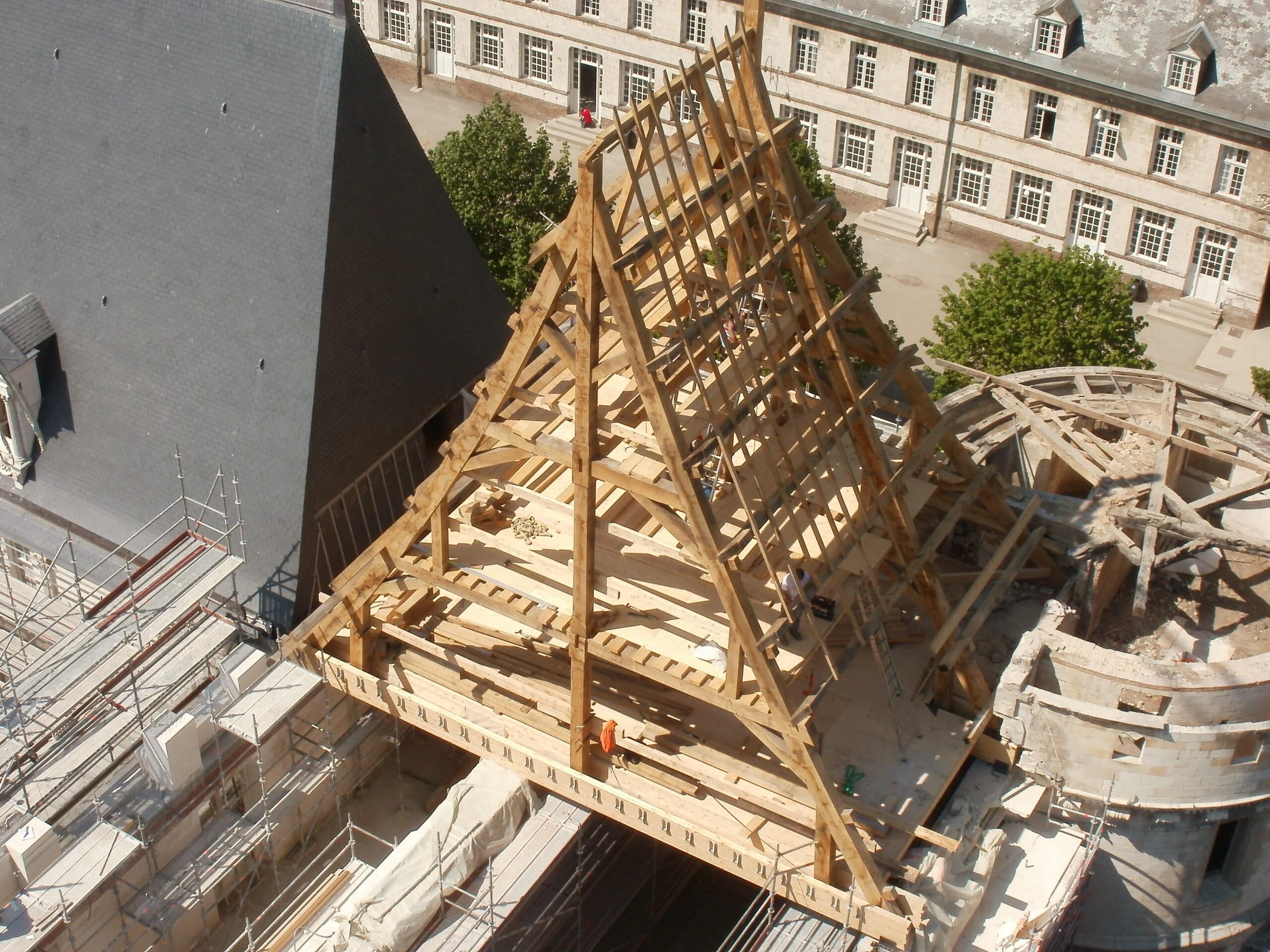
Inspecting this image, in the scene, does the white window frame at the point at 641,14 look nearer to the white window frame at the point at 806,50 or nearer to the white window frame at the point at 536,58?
the white window frame at the point at 536,58

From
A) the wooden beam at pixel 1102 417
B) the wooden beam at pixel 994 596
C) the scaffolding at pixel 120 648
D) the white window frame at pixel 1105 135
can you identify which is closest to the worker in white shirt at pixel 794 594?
the wooden beam at pixel 994 596

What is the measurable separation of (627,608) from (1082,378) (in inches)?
463

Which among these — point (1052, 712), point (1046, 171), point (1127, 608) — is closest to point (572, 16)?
point (1046, 171)

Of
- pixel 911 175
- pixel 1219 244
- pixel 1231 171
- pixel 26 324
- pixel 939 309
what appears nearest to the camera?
pixel 26 324

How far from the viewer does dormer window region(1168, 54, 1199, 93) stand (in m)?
47.5

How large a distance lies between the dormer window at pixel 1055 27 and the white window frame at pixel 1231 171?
5.68m

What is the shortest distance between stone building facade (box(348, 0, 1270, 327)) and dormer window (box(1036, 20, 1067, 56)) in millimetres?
49

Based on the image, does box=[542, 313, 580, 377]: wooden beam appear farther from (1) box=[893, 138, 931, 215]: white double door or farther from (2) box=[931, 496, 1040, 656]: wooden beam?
(1) box=[893, 138, 931, 215]: white double door

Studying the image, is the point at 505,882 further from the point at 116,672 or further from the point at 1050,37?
the point at 1050,37

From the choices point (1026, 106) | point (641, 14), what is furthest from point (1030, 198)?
point (641, 14)

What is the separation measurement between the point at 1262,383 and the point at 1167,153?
1023 cm

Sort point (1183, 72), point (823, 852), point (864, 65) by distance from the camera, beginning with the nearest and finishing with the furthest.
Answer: point (823, 852)
point (1183, 72)
point (864, 65)

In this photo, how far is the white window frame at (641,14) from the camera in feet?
186

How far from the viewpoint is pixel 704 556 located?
21281mm
